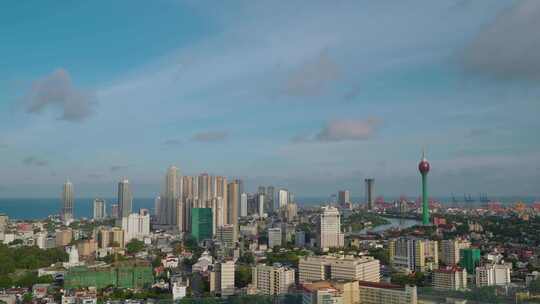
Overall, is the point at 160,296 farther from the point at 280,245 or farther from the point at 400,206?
the point at 400,206

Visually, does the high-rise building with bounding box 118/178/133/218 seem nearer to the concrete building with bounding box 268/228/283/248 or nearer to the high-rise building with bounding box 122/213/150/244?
the high-rise building with bounding box 122/213/150/244

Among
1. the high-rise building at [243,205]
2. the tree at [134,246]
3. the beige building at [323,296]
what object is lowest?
the tree at [134,246]

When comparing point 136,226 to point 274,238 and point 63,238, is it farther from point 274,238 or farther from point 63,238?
point 274,238

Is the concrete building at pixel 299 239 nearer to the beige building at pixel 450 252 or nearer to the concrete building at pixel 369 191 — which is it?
the beige building at pixel 450 252

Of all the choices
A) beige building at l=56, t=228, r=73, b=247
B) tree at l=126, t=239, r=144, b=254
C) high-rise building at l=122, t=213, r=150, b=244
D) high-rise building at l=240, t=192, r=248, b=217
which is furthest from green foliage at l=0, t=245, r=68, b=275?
high-rise building at l=240, t=192, r=248, b=217

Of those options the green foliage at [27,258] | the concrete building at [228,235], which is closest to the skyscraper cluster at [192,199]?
the concrete building at [228,235]

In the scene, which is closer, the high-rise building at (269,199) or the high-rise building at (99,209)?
the high-rise building at (99,209)
